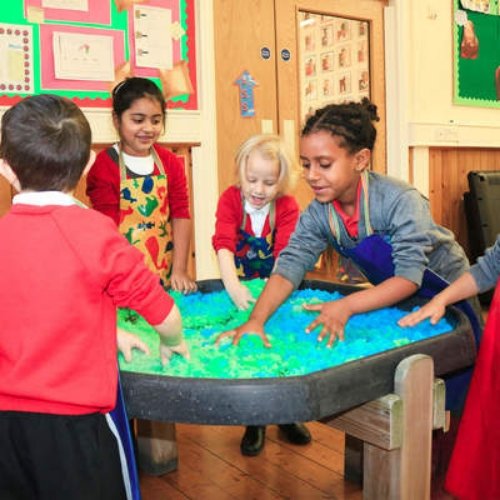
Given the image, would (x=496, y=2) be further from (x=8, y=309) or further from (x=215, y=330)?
(x=8, y=309)

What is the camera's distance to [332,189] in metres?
1.60

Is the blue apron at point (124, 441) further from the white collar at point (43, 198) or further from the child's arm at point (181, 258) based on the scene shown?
the child's arm at point (181, 258)

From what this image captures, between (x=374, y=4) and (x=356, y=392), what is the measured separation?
11.2 ft

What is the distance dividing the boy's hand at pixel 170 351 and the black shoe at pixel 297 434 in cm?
98

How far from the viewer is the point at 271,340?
138 cm

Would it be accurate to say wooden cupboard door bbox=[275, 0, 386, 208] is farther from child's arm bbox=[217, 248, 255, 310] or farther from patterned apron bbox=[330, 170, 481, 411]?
patterned apron bbox=[330, 170, 481, 411]

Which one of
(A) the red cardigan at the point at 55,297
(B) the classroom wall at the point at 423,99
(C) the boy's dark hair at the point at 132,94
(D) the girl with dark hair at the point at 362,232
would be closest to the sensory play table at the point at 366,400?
(A) the red cardigan at the point at 55,297

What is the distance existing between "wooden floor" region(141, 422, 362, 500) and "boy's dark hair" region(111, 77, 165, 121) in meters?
1.08

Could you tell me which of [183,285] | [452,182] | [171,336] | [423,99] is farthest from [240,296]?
[452,182]

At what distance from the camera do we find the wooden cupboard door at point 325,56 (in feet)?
11.6

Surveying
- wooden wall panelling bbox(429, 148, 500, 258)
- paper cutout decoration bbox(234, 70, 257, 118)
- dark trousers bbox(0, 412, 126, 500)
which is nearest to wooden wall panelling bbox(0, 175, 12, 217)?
paper cutout decoration bbox(234, 70, 257, 118)

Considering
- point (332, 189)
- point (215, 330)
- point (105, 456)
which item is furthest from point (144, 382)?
point (332, 189)

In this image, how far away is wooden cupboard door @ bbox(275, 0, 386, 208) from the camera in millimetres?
3523

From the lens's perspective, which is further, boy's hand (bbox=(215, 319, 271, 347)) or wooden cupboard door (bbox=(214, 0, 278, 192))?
wooden cupboard door (bbox=(214, 0, 278, 192))
